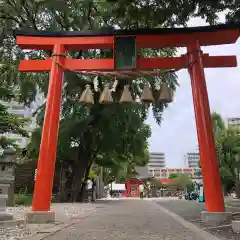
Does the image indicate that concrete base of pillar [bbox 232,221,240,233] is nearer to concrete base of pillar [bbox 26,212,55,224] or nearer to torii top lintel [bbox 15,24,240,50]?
concrete base of pillar [bbox 26,212,55,224]

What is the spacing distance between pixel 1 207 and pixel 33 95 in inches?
567

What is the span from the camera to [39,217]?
9.45 metres

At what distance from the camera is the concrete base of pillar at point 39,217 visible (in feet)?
30.9

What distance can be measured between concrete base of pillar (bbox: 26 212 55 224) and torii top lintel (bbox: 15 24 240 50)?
5.30 meters

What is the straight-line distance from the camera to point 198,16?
902cm

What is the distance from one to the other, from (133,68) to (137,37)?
3.53ft

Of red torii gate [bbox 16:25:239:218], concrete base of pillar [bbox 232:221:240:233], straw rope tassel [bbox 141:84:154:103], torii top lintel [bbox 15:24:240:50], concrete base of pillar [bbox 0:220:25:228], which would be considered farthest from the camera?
torii top lintel [bbox 15:24:240:50]

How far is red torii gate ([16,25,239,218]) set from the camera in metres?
9.94

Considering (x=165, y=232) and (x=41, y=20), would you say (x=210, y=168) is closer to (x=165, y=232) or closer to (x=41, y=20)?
(x=165, y=232)

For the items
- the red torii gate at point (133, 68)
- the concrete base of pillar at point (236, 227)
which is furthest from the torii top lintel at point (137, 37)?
the concrete base of pillar at point (236, 227)


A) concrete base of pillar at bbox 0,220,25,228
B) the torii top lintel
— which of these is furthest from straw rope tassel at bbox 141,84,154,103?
concrete base of pillar at bbox 0,220,25,228

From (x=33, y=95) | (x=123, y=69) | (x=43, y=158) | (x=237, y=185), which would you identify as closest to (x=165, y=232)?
(x=43, y=158)

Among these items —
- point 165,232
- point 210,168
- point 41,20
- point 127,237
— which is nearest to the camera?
point 127,237

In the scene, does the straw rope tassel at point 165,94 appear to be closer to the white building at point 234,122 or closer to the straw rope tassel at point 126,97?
the straw rope tassel at point 126,97
